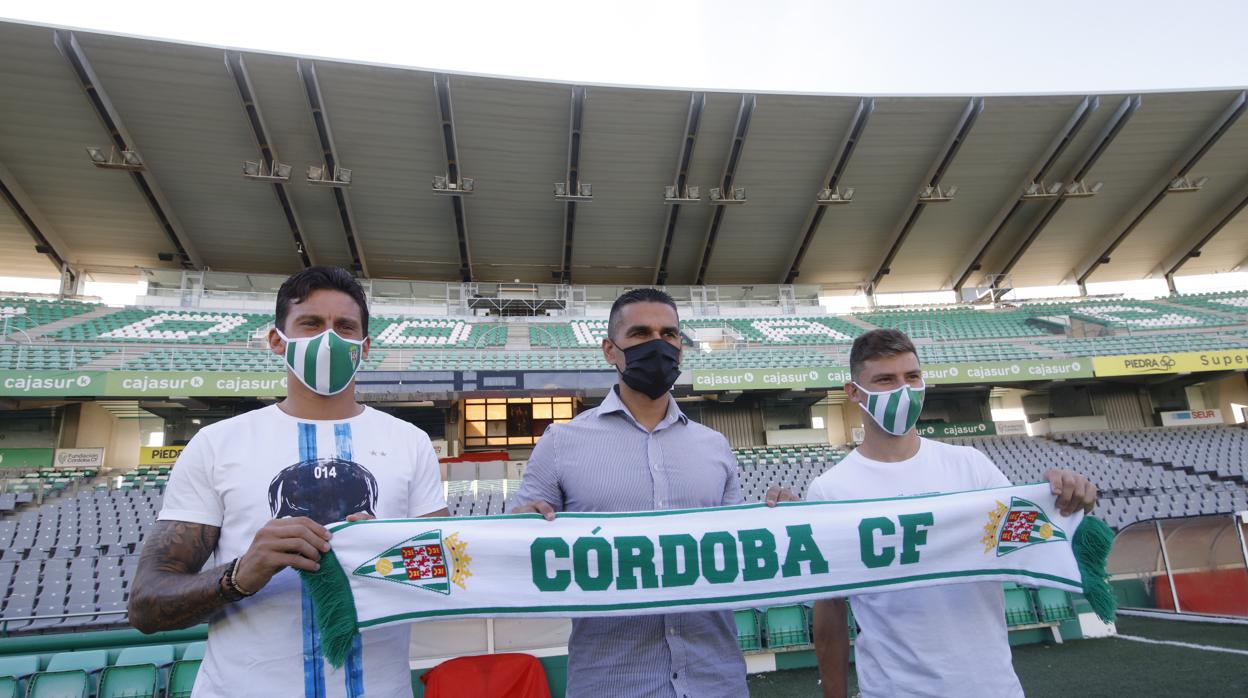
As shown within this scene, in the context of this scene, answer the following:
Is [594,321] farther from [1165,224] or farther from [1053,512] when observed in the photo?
[1165,224]

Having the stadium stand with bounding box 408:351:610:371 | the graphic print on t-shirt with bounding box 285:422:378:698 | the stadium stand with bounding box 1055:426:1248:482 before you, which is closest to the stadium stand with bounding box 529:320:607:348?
the stadium stand with bounding box 408:351:610:371

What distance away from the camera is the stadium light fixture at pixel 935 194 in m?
21.6

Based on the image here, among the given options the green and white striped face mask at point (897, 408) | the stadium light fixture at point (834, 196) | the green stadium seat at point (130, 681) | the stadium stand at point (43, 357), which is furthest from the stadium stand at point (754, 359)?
the stadium stand at point (43, 357)

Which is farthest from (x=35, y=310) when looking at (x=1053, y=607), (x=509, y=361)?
(x=1053, y=607)

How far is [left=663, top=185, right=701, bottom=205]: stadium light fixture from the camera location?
20.9m

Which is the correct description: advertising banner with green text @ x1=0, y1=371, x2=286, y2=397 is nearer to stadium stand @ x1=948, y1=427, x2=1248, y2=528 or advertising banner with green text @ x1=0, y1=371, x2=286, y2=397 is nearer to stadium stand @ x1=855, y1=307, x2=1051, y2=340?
stadium stand @ x1=948, y1=427, x2=1248, y2=528

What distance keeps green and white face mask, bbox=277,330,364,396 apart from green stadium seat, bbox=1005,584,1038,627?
7.66 m

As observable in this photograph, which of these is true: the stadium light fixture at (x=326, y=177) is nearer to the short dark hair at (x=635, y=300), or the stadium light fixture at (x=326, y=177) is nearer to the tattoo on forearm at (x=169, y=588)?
the short dark hair at (x=635, y=300)

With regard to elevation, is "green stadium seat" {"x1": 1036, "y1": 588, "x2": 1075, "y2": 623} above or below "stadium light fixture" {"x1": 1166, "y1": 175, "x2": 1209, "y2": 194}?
below

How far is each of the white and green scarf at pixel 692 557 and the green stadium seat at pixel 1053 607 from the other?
5.95 metres

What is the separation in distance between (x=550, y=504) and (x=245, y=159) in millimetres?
20981

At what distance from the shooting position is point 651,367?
2.13 m

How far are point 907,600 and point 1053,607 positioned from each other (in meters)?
6.43

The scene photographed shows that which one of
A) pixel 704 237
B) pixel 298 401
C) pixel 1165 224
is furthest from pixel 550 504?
pixel 1165 224
